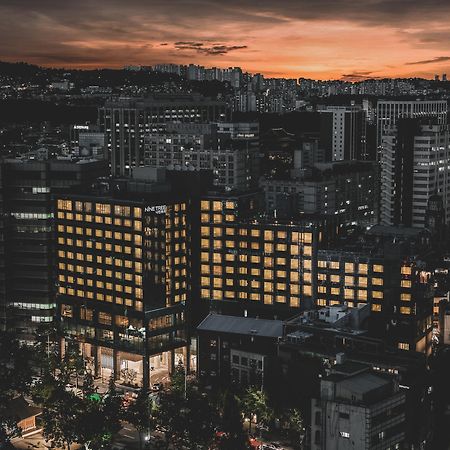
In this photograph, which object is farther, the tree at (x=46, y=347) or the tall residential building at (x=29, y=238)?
the tall residential building at (x=29, y=238)

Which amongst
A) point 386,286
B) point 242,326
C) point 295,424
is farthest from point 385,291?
point 295,424

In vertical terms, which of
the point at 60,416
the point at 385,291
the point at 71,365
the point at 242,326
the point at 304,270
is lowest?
the point at 60,416

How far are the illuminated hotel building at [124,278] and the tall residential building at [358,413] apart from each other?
107 feet

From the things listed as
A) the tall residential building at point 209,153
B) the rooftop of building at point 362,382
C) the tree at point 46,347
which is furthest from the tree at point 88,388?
the tall residential building at point 209,153

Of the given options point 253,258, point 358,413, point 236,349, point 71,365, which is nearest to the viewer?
point 358,413

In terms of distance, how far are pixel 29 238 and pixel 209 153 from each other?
244 feet

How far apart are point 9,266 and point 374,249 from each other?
41514mm

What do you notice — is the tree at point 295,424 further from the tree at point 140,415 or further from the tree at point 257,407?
the tree at point 140,415

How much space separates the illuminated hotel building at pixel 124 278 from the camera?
99.2 m

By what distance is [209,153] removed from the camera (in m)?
178

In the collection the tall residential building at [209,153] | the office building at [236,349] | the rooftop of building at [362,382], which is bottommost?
the office building at [236,349]

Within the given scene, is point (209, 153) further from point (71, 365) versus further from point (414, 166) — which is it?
point (71, 365)

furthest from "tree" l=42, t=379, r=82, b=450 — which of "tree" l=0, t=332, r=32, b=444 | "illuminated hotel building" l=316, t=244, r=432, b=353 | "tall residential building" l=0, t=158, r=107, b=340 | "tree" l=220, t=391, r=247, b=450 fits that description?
"illuminated hotel building" l=316, t=244, r=432, b=353

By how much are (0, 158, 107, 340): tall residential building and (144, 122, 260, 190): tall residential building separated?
6054 cm
